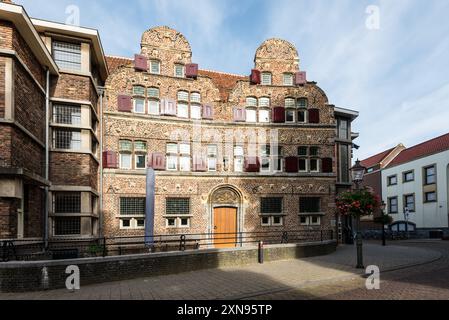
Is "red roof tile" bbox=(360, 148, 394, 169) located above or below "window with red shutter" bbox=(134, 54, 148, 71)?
below

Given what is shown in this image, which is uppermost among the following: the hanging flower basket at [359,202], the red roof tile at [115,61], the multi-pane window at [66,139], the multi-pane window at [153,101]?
the red roof tile at [115,61]

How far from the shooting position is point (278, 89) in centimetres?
1988

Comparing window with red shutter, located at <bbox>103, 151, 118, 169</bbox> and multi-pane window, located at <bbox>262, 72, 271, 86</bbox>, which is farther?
multi-pane window, located at <bbox>262, 72, 271, 86</bbox>

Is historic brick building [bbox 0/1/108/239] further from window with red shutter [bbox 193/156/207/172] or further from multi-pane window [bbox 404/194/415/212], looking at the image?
multi-pane window [bbox 404/194/415/212]

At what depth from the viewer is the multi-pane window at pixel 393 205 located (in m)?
38.8

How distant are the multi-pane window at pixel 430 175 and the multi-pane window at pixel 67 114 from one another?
33081mm

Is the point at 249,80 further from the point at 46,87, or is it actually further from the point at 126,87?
the point at 46,87

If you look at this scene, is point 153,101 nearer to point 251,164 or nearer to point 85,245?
point 251,164

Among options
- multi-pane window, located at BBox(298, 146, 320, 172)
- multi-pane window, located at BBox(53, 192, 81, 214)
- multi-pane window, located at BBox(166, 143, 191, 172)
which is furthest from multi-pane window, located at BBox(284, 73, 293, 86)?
multi-pane window, located at BBox(53, 192, 81, 214)

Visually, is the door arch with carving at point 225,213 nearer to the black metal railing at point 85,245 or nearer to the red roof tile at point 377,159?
the black metal railing at point 85,245

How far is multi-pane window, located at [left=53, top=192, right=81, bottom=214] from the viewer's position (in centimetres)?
1323

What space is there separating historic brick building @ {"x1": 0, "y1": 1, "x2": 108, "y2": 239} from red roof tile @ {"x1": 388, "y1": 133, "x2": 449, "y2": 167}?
3200 centimetres

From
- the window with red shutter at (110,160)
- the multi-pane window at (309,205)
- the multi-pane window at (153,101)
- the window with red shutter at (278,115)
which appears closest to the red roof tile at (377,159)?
the multi-pane window at (309,205)

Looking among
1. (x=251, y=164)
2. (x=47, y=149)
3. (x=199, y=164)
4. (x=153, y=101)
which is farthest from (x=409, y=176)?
(x=47, y=149)
